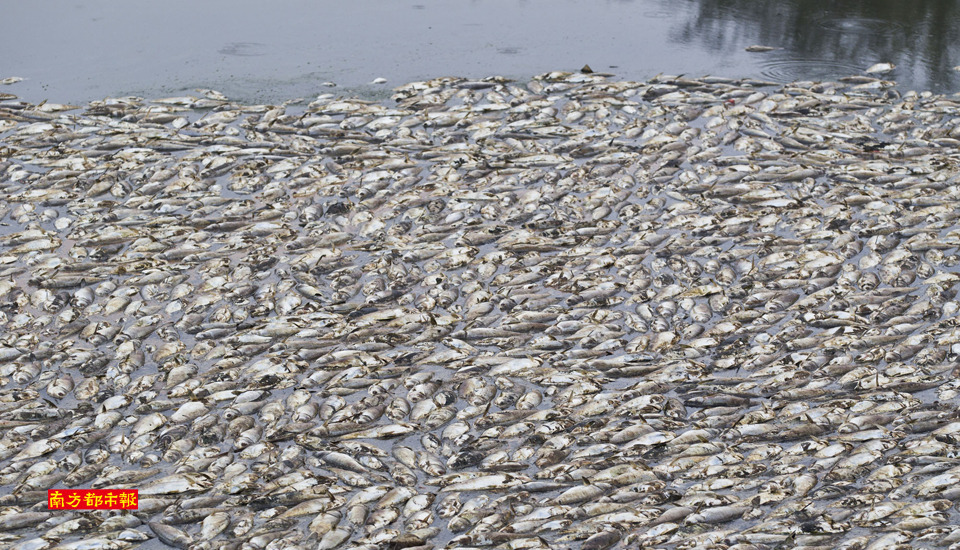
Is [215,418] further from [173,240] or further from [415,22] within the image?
[415,22]

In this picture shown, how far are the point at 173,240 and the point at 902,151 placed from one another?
8735 millimetres

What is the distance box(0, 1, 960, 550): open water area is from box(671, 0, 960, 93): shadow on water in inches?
5.1

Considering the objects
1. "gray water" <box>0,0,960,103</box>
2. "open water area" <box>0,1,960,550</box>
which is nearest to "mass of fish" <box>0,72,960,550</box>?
"open water area" <box>0,1,960,550</box>

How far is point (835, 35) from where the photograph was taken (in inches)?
615

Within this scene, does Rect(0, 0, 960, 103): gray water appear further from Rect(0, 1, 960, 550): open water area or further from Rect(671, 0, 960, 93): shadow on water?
Rect(0, 1, 960, 550): open water area

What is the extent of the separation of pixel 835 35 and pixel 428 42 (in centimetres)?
720

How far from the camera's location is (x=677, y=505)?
19.0 ft

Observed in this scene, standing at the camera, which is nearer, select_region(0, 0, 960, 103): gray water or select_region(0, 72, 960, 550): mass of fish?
select_region(0, 72, 960, 550): mass of fish

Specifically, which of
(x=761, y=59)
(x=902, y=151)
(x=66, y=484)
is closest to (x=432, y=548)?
(x=66, y=484)

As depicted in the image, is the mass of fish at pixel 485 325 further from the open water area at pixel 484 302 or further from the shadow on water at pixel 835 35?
the shadow on water at pixel 835 35

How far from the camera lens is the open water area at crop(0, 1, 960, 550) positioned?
586cm

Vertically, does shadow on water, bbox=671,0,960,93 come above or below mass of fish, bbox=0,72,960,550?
above

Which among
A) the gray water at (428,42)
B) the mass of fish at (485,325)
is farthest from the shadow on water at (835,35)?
the mass of fish at (485,325)

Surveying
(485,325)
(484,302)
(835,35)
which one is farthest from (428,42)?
(485,325)
